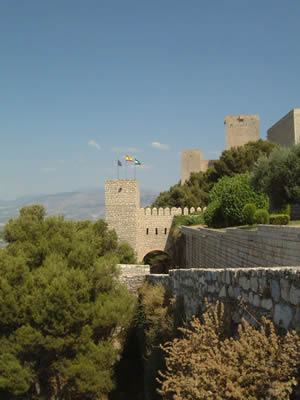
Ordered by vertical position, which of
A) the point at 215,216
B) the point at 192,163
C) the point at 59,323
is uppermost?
the point at 192,163

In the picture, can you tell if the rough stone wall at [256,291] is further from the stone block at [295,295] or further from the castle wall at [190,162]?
the castle wall at [190,162]

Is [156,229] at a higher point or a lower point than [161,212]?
lower

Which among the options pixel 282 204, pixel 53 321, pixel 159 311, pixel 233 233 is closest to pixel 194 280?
pixel 159 311

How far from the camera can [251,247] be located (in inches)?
278

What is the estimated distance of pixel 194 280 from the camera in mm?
4676

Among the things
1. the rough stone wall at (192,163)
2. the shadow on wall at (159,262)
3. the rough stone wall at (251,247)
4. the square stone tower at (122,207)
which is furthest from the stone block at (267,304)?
the rough stone wall at (192,163)

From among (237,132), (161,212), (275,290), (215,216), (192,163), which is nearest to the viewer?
(275,290)

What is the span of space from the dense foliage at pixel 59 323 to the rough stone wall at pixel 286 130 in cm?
1401

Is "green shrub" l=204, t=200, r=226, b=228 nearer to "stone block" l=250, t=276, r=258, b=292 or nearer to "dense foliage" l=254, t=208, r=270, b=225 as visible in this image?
"dense foliage" l=254, t=208, r=270, b=225

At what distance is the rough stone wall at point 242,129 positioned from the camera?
1326 inches

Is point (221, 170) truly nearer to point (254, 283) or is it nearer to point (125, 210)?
point (125, 210)

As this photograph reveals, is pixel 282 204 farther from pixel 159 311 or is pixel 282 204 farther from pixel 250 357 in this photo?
pixel 250 357

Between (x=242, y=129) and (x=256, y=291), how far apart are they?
32.9 meters

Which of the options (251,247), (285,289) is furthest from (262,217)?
(285,289)
